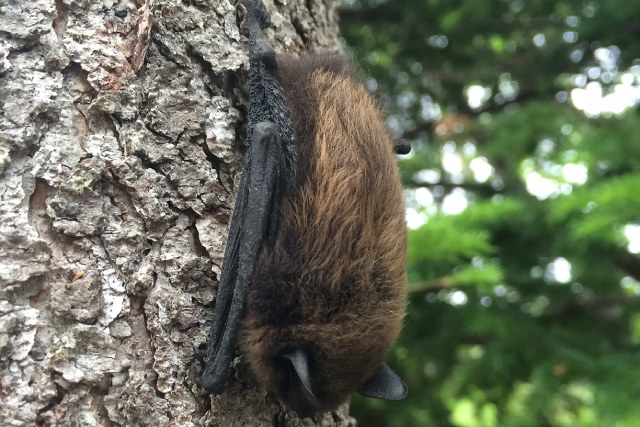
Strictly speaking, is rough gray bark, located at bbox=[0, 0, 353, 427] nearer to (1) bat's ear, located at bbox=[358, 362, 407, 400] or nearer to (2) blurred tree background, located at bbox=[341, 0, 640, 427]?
(1) bat's ear, located at bbox=[358, 362, 407, 400]

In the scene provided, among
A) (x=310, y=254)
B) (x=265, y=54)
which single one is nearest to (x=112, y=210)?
(x=310, y=254)

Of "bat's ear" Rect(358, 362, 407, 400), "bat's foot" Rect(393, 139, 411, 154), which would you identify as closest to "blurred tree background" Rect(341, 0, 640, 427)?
"bat's foot" Rect(393, 139, 411, 154)

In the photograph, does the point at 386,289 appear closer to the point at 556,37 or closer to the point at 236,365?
the point at 236,365

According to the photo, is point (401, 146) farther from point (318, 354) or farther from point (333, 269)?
point (318, 354)

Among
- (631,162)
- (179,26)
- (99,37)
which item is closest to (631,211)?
(631,162)

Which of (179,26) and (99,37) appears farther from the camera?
(179,26)

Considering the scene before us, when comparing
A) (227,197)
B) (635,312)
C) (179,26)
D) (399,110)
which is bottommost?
(635,312)

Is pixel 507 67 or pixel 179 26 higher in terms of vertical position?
pixel 179 26
